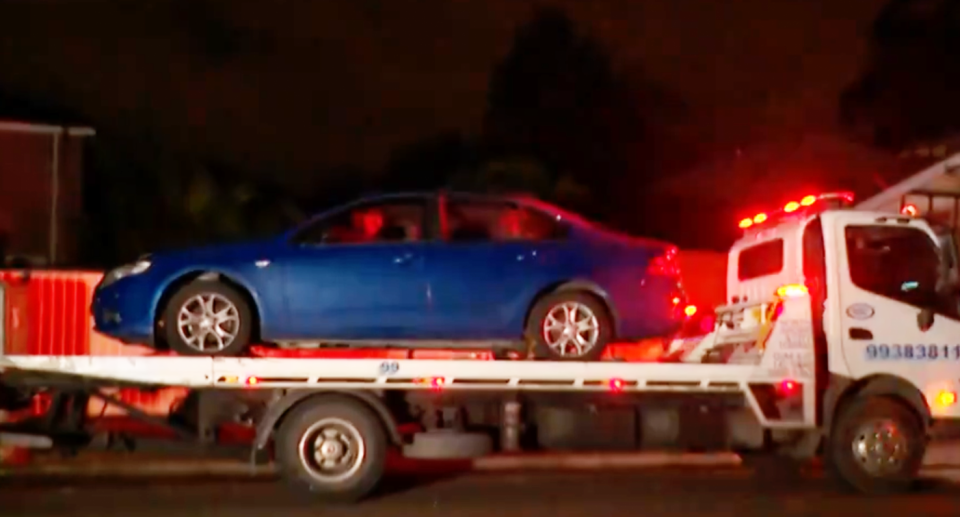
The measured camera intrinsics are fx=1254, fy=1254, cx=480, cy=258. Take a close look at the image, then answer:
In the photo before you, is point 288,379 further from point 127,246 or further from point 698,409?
point 127,246

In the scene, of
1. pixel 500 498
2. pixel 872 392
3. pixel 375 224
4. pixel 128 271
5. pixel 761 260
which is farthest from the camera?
pixel 761 260

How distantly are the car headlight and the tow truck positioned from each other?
3.22 feet

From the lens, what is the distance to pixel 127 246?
69.2ft

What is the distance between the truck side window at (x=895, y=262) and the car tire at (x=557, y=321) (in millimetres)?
2065

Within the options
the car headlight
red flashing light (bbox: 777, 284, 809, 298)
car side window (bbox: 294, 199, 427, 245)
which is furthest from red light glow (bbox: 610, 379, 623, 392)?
the car headlight

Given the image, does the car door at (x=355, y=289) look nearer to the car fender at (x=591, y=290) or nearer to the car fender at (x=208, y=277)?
the car fender at (x=208, y=277)

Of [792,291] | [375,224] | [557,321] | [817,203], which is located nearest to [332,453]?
[375,224]

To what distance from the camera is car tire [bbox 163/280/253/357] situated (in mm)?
9930

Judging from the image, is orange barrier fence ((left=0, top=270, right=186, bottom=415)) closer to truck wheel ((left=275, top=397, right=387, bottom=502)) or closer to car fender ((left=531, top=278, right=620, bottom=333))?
truck wheel ((left=275, top=397, right=387, bottom=502))

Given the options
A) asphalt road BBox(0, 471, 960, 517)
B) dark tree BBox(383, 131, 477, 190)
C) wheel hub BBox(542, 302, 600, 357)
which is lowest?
asphalt road BBox(0, 471, 960, 517)

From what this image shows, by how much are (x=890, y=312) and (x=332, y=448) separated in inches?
182

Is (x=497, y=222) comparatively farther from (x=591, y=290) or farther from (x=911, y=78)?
(x=911, y=78)

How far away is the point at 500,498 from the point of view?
406 inches

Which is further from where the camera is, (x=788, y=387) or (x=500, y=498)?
(x=500, y=498)
